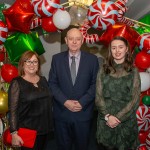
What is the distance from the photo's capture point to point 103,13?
2.49 metres

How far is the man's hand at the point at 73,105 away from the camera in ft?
7.93

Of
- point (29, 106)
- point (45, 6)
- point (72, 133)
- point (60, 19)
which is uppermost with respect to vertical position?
point (45, 6)

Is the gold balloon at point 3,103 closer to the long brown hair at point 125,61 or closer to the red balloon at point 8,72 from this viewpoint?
the red balloon at point 8,72

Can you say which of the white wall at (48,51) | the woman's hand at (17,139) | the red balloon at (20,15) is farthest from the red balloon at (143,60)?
the white wall at (48,51)

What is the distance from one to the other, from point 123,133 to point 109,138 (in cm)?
14

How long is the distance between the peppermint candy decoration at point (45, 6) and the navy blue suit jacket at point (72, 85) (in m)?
0.49

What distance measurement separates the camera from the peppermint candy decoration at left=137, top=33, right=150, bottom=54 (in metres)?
2.59

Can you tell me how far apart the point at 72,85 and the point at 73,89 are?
0.14 feet

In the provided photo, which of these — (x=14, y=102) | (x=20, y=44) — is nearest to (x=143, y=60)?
(x=20, y=44)

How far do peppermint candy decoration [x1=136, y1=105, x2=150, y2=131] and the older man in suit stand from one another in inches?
26.5

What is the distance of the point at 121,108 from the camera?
2211mm

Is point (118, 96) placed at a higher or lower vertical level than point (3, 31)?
lower

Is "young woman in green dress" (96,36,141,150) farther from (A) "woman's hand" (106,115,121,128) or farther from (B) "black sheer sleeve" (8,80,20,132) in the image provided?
(B) "black sheer sleeve" (8,80,20,132)

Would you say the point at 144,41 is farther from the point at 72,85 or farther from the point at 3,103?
the point at 3,103
